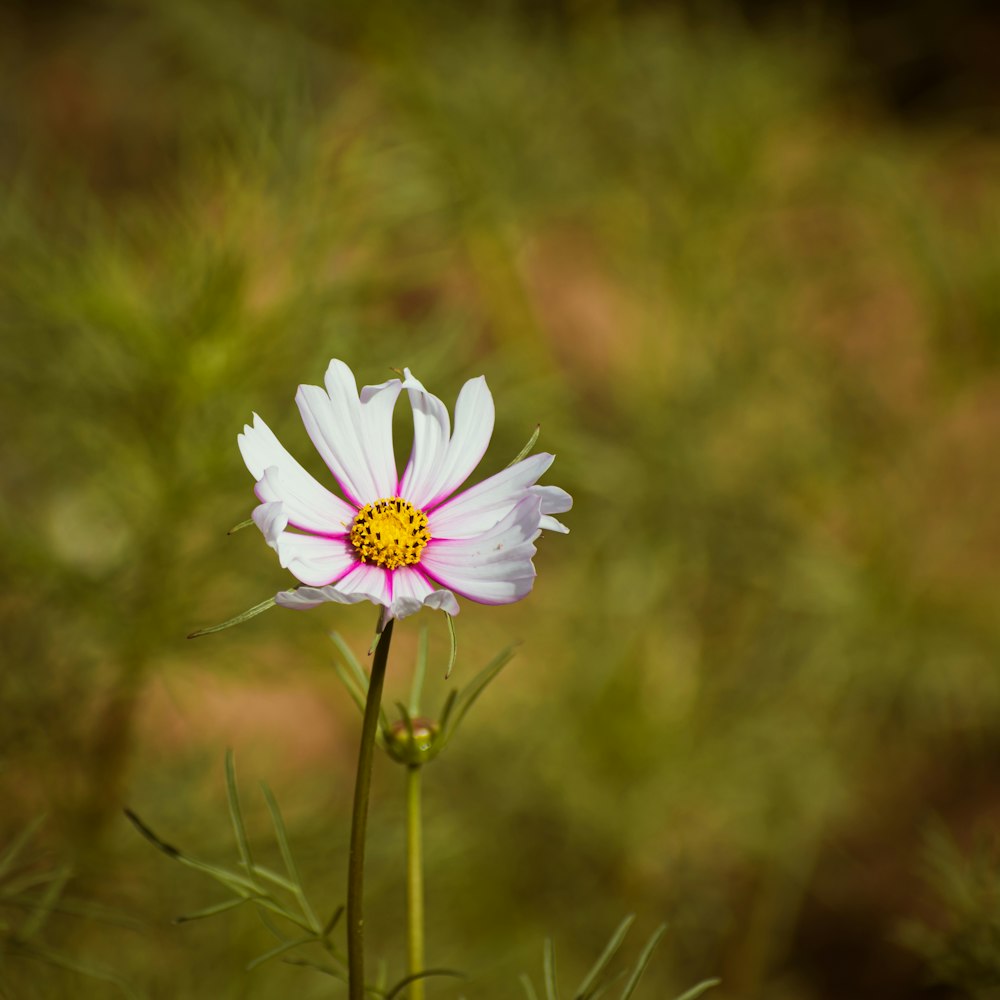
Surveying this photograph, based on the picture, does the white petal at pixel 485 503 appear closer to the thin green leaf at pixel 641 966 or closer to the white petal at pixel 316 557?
the white petal at pixel 316 557

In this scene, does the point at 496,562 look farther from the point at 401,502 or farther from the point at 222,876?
the point at 222,876

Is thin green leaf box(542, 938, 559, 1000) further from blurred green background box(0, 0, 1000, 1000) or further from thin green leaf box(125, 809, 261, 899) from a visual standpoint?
blurred green background box(0, 0, 1000, 1000)

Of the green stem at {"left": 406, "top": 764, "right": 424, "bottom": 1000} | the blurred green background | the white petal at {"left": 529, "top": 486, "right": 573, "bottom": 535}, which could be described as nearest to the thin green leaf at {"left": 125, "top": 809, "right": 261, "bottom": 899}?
the green stem at {"left": 406, "top": 764, "right": 424, "bottom": 1000}

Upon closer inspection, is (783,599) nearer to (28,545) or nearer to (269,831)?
(269,831)

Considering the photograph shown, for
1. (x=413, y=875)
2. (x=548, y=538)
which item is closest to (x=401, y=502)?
(x=413, y=875)

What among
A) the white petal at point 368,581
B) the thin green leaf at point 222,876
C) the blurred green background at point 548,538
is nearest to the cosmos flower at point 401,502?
the white petal at point 368,581

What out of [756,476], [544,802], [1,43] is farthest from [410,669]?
[1,43]

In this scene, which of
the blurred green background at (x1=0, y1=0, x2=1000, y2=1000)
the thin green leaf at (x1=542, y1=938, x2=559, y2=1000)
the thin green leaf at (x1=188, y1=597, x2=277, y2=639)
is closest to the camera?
the thin green leaf at (x1=188, y1=597, x2=277, y2=639)

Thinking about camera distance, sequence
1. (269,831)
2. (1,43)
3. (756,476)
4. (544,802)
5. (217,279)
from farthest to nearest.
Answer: (1,43)
(756,476)
(544,802)
(269,831)
(217,279)
